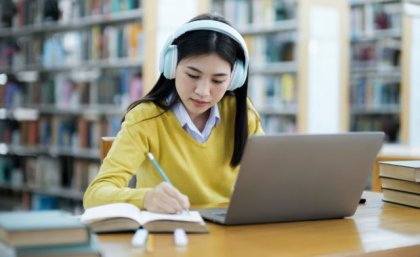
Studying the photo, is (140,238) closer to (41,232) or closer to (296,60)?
(41,232)

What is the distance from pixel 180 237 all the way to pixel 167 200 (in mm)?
148

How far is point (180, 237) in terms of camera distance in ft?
3.74

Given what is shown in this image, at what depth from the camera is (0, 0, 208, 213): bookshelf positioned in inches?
184

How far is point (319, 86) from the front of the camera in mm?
4977

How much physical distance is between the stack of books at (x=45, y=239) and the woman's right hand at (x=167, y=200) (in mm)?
320

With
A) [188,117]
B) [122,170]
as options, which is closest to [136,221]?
[122,170]

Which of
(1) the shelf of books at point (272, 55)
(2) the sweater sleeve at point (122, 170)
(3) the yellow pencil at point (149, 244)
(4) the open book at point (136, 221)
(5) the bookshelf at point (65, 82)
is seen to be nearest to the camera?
(3) the yellow pencil at point (149, 244)

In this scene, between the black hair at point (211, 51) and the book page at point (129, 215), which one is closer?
the book page at point (129, 215)

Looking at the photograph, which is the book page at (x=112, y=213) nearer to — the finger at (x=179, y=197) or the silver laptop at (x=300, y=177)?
the finger at (x=179, y=197)

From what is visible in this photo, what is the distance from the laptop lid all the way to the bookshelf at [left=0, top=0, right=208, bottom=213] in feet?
10.2

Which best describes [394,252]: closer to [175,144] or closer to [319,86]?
[175,144]

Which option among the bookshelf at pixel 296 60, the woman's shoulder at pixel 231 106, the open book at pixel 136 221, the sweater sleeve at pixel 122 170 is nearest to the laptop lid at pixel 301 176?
the open book at pixel 136 221

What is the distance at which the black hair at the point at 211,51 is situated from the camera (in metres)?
1.67

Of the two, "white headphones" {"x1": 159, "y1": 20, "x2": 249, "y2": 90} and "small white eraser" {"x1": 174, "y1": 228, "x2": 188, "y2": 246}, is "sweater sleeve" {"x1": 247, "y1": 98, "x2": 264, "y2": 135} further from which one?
"small white eraser" {"x1": 174, "y1": 228, "x2": 188, "y2": 246}
